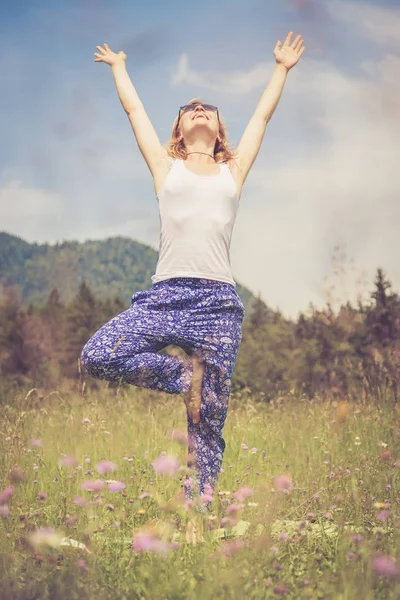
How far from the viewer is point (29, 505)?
3922 millimetres

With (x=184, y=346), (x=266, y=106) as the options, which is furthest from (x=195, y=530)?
(x=266, y=106)

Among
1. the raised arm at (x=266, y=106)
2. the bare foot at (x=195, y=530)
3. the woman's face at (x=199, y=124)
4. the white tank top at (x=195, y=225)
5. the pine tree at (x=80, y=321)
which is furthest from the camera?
the pine tree at (x=80, y=321)

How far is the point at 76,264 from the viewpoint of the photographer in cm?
10531

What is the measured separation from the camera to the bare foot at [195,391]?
11.5 ft

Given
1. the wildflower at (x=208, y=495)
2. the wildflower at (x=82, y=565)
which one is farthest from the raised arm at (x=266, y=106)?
the wildflower at (x=82, y=565)

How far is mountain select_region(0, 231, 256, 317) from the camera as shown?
3976 inches

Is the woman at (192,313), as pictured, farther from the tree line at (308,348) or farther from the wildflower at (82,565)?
the tree line at (308,348)

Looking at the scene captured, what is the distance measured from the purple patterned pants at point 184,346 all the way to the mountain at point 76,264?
9235cm

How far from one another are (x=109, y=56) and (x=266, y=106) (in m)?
1.08

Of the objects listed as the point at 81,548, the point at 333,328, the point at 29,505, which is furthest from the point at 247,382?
the point at 81,548

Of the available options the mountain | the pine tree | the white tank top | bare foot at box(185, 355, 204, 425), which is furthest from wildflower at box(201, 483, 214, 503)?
the mountain

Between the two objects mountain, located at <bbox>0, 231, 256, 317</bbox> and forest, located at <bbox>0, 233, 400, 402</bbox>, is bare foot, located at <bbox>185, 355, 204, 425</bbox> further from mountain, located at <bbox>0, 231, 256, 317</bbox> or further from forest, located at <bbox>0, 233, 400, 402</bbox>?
mountain, located at <bbox>0, 231, 256, 317</bbox>

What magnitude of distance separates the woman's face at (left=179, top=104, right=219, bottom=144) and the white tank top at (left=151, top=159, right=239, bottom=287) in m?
0.28

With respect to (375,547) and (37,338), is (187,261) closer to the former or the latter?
(375,547)
